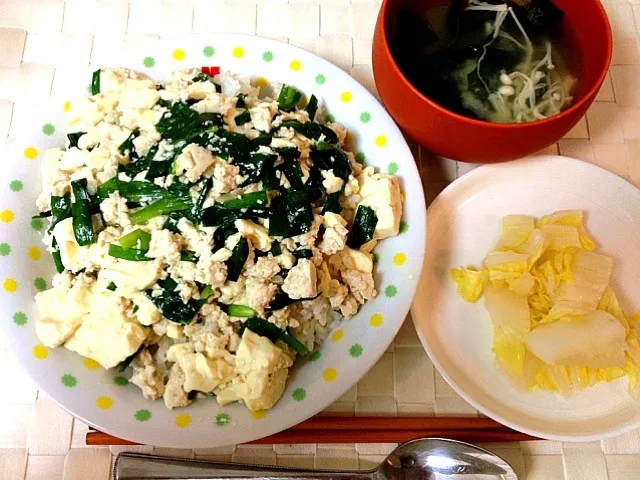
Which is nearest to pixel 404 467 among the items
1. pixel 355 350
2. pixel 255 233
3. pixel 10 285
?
pixel 355 350

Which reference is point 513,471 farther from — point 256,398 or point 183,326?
point 183,326

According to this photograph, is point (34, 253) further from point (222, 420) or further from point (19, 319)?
point (222, 420)

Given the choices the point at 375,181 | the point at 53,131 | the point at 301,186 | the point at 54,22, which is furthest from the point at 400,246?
the point at 54,22

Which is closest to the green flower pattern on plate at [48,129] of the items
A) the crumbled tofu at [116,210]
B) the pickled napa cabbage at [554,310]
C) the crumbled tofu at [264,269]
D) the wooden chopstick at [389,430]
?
the crumbled tofu at [116,210]

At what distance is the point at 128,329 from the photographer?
1.19 metres

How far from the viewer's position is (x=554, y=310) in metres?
1.40

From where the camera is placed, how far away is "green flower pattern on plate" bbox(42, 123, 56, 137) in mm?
1388

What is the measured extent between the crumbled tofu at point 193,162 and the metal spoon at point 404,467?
25.7 inches

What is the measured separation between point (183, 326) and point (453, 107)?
0.87 metres

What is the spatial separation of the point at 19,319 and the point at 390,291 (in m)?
0.83

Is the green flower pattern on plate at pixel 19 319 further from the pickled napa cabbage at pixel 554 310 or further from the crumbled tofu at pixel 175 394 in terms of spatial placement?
the pickled napa cabbage at pixel 554 310

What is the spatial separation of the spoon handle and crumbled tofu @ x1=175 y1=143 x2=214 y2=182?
0.65 meters

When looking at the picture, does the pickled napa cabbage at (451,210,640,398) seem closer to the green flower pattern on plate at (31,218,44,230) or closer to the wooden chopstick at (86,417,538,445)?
the wooden chopstick at (86,417,538,445)

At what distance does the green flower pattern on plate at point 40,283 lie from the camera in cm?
127
